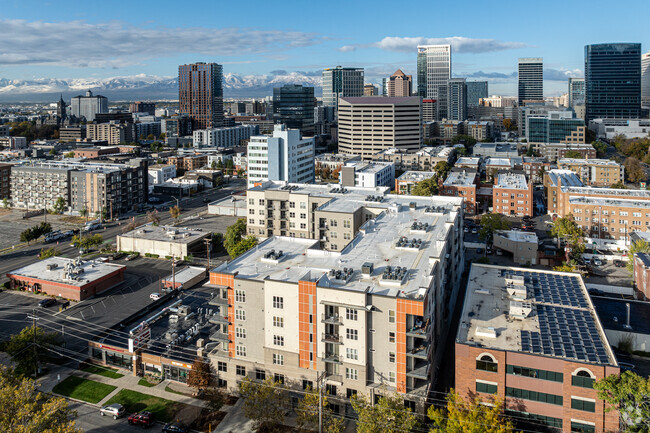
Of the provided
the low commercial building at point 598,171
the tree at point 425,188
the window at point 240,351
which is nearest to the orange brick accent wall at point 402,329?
the window at point 240,351

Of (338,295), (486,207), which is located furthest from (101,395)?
(486,207)

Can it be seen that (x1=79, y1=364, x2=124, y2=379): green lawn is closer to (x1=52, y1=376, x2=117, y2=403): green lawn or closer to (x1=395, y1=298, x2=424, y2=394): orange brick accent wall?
(x1=52, y1=376, x2=117, y2=403): green lawn

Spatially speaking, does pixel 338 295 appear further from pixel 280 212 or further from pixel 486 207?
pixel 486 207

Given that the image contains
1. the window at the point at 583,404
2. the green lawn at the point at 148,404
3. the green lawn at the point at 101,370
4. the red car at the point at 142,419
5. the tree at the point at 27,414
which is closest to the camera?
the tree at the point at 27,414

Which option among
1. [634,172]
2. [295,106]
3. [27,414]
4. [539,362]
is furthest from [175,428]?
[295,106]

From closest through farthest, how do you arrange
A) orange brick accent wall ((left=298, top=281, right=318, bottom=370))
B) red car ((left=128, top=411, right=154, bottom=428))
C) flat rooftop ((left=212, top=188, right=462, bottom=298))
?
orange brick accent wall ((left=298, top=281, right=318, bottom=370)) < red car ((left=128, top=411, right=154, bottom=428)) < flat rooftop ((left=212, top=188, right=462, bottom=298))

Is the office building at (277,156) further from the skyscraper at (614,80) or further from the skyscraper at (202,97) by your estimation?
the skyscraper at (614,80)

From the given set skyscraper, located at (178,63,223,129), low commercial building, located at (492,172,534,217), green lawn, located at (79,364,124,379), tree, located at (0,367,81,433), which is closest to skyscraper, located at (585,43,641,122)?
low commercial building, located at (492,172,534,217)
